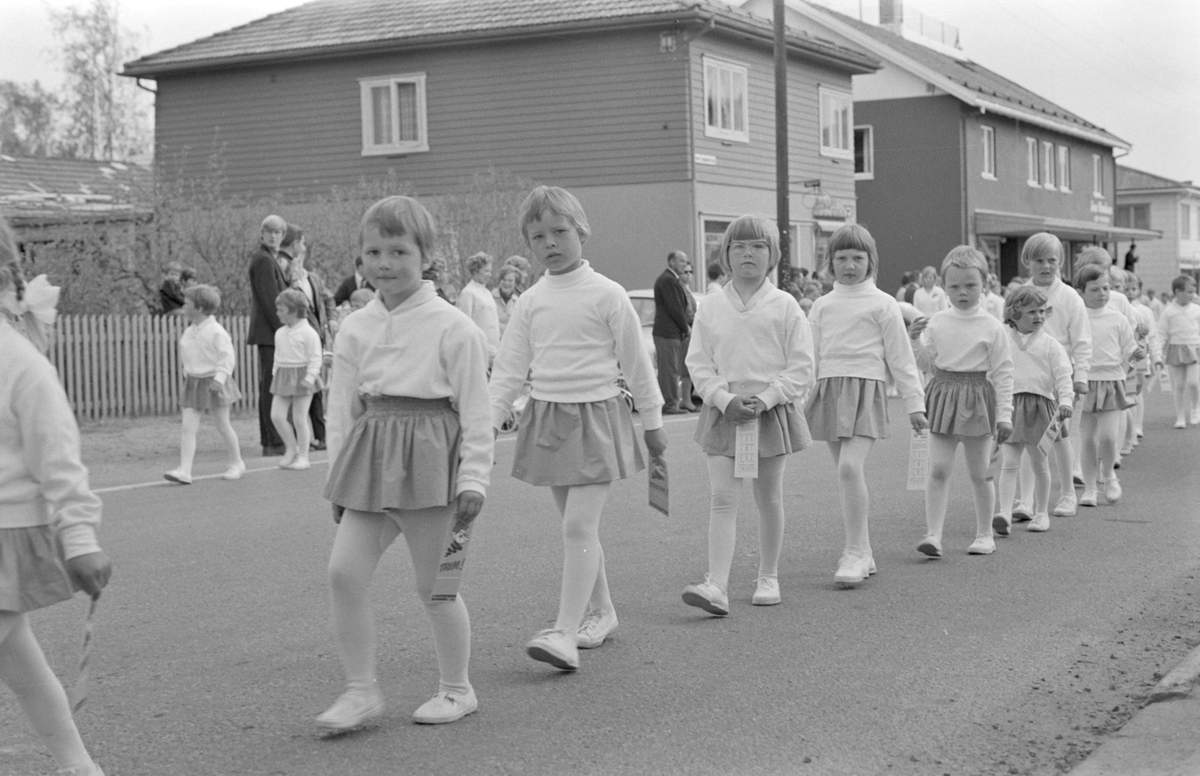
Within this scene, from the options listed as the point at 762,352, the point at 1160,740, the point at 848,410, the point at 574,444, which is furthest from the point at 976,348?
the point at 1160,740

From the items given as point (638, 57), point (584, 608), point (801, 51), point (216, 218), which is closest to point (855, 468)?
point (584, 608)

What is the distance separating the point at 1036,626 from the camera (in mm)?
6523

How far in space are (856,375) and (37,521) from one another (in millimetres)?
4579

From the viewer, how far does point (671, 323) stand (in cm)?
1933

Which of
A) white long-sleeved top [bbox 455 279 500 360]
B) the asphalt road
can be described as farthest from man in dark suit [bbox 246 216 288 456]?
the asphalt road

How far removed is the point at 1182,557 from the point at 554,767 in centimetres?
497

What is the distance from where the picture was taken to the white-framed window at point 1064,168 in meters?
53.1

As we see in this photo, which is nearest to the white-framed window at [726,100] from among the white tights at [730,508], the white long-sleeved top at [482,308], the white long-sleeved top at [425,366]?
the white long-sleeved top at [482,308]

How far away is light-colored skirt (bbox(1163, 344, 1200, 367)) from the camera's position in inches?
666

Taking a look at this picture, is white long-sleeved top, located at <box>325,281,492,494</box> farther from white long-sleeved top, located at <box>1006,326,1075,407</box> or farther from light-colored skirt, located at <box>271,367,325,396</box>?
light-colored skirt, located at <box>271,367,325,396</box>

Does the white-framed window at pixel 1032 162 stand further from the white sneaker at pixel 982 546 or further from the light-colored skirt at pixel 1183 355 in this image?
the white sneaker at pixel 982 546

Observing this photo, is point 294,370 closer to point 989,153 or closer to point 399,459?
point 399,459

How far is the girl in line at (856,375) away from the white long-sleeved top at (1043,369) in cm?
177

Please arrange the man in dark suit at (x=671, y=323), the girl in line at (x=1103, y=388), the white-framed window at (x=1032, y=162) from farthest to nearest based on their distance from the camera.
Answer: the white-framed window at (x=1032, y=162)
the man in dark suit at (x=671, y=323)
the girl in line at (x=1103, y=388)
